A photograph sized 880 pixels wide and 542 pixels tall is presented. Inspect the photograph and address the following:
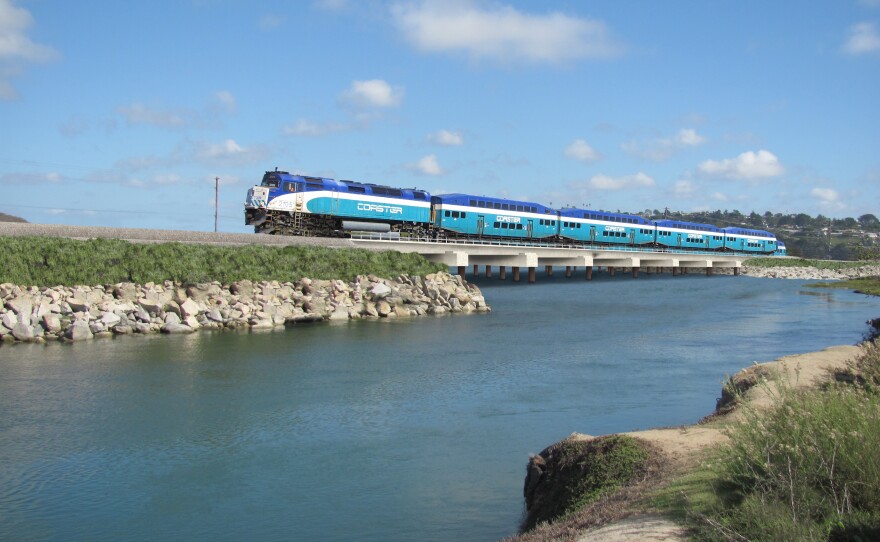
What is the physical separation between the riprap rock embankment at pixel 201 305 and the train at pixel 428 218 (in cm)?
942

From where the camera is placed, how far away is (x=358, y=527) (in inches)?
441

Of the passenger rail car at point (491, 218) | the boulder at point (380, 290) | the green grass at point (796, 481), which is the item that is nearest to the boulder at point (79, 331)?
the boulder at point (380, 290)

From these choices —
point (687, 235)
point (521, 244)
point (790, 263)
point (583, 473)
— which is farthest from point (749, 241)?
point (583, 473)

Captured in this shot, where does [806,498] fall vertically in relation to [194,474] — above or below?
above

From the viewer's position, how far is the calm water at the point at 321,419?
460 inches

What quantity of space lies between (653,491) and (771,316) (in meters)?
38.2

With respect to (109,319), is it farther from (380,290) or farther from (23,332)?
(380,290)

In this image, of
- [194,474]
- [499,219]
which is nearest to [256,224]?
[499,219]

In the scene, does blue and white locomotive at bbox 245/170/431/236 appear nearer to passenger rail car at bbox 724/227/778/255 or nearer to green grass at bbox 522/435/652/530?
green grass at bbox 522/435/652/530

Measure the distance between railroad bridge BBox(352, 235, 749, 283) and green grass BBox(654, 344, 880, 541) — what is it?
38.6 meters

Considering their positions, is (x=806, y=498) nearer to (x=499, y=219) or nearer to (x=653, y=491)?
(x=653, y=491)

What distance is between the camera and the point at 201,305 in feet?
103

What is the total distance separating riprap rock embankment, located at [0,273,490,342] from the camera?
27078 mm

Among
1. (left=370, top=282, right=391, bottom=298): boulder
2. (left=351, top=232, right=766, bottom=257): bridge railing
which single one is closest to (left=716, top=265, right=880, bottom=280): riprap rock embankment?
(left=351, top=232, right=766, bottom=257): bridge railing
